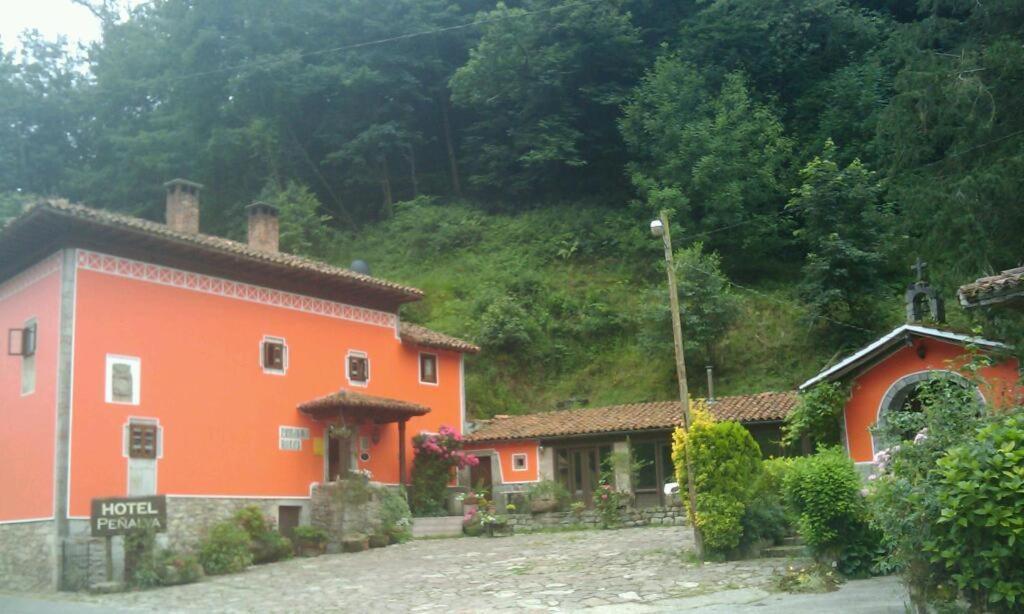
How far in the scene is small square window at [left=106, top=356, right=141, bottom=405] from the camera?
19.8m

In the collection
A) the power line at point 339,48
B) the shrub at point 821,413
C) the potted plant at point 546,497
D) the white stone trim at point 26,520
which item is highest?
the power line at point 339,48

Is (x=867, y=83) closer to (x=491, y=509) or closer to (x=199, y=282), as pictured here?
(x=491, y=509)

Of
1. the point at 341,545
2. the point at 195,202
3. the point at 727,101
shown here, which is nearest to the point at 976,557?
the point at 341,545

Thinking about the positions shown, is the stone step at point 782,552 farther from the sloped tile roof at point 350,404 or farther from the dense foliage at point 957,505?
the sloped tile roof at point 350,404

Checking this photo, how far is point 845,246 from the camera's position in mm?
31188

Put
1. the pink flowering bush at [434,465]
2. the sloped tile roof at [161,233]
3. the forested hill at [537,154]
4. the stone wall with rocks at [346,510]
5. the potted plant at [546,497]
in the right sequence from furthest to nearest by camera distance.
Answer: the forested hill at [537,154], the pink flowering bush at [434,465], the potted plant at [546,497], the stone wall with rocks at [346,510], the sloped tile roof at [161,233]

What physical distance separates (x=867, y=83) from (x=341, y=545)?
94.7ft

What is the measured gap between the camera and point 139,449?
20.0 metres

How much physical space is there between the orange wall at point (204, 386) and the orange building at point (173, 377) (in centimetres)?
3

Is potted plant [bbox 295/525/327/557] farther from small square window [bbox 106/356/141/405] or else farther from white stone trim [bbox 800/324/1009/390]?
white stone trim [bbox 800/324/1009/390]

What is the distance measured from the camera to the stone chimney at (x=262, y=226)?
25734 mm

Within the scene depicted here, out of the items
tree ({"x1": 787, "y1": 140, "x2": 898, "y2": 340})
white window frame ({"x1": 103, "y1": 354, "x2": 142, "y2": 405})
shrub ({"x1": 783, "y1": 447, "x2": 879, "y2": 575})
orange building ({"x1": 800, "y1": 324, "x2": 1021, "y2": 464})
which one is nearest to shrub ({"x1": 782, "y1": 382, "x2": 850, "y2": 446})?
orange building ({"x1": 800, "y1": 324, "x2": 1021, "y2": 464})

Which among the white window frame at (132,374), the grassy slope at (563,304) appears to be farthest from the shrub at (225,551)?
the grassy slope at (563,304)

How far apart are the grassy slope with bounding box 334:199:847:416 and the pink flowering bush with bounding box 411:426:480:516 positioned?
7.61 metres
